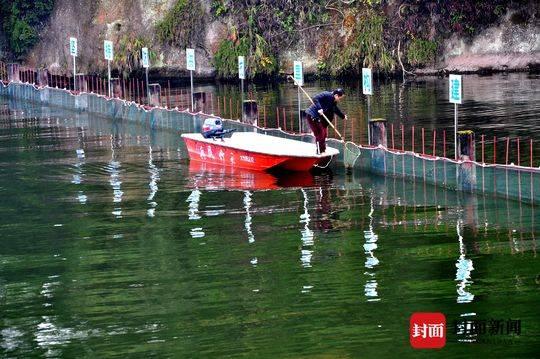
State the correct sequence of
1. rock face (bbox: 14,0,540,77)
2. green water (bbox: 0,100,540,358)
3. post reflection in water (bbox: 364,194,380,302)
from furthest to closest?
rock face (bbox: 14,0,540,77)
post reflection in water (bbox: 364,194,380,302)
green water (bbox: 0,100,540,358)

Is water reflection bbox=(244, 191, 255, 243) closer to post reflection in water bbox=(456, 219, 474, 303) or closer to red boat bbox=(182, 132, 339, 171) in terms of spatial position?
red boat bbox=(182, 132, 339, 171)

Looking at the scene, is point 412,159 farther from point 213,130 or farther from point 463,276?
point 463,276

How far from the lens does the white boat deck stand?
1551 inches

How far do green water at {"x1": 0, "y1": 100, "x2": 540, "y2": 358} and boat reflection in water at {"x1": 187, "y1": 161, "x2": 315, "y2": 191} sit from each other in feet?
0.33

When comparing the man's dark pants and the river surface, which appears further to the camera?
the river surface

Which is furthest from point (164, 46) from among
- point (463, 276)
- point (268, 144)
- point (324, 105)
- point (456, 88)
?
point (463, 276)

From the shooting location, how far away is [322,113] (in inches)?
1560

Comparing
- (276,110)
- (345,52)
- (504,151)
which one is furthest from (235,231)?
(345,52)

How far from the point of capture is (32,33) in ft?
248

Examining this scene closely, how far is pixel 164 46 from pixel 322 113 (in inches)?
1316

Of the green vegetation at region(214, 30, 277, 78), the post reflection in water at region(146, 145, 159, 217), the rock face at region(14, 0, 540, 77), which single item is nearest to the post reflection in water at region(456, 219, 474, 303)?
the post reflection in water at region(146, 145, 159, 217)

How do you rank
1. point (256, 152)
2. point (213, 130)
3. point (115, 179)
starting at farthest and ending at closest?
point (213, 130) < point (115, 179) < point (256, 152)

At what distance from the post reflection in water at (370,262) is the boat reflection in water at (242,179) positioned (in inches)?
192

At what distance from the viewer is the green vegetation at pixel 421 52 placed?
6681 cm
